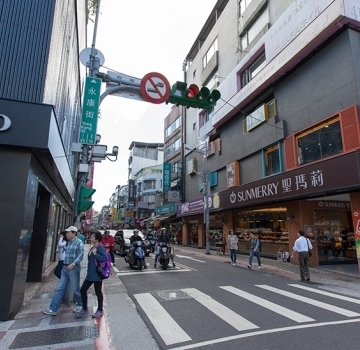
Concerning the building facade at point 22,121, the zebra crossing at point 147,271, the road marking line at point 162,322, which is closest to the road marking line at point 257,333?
the road marking line at point 162,322

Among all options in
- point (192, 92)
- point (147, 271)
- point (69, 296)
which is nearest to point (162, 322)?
point (69, 296)

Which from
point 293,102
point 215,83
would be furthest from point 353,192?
point 215,83

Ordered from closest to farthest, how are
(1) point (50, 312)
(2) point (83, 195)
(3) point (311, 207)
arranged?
(1) point (50, 312) → (2) point (83, 195) → (3) point (311, 207)

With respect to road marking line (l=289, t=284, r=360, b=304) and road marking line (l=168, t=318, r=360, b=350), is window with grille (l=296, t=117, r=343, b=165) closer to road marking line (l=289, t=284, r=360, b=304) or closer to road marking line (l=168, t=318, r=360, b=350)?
road marking line (l=289, t=284, r=360, b=304)

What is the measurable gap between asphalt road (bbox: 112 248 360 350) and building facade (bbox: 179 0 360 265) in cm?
540

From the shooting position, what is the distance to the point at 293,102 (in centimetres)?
1559

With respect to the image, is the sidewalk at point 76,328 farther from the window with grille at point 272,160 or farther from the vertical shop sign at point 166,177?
the vertical shop sign at point 166,177

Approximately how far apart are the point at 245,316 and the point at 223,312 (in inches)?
19.9

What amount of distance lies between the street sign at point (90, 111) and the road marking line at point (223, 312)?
5.47m

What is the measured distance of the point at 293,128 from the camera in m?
15.4

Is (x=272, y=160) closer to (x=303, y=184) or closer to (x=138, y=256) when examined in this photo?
(x=303, y=184)

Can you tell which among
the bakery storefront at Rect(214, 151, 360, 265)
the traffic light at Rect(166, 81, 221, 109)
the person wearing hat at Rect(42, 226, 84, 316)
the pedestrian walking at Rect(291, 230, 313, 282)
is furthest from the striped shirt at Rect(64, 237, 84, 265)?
the bakery storefront at Rect(214, 151, 360, 265)

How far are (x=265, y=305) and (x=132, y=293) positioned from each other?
146 inches

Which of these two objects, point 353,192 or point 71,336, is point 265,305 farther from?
point 353,192
